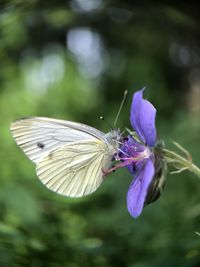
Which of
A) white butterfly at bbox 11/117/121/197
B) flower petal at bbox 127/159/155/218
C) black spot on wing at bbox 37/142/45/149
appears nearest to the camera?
flower petal at bbox 127/159/155/218

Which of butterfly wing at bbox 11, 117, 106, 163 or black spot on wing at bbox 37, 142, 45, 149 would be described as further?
black spot on wing at bbox 37, 142, 45, 149

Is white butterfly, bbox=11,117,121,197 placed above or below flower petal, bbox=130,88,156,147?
above

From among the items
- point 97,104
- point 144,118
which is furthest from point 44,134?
point 97,104

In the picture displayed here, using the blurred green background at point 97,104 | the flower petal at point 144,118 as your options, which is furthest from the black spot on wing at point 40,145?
the flower petal at point 144,118

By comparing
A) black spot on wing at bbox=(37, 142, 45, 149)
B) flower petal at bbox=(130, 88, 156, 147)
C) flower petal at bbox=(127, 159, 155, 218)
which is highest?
black spot on wing at bbox=(37, 142, 45, 149)

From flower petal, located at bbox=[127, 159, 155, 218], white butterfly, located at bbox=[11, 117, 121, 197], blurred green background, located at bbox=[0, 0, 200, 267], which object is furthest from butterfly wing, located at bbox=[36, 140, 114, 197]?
flower petal, located at bbox=[127, 159, 155, 218]

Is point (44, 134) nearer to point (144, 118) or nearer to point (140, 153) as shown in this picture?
point (140, 153)

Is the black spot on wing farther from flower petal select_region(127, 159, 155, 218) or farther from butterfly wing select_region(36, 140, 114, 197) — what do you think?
flower petal select_region(127, 159, 155, 218)

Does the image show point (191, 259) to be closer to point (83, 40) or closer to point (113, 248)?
point (113, 248)
